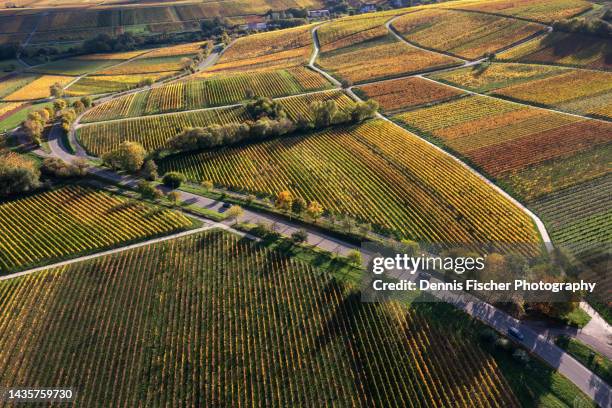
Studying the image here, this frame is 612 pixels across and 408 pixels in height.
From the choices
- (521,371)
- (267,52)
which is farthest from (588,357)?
(267,52)

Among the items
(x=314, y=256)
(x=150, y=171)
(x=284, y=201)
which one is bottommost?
(x=314, y=256)

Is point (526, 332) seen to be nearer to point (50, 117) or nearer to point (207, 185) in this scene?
point (207, 185)

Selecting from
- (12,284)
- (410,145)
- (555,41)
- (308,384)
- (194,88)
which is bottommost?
(308,384)

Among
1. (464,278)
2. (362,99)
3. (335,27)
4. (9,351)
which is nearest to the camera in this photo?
(9,351)

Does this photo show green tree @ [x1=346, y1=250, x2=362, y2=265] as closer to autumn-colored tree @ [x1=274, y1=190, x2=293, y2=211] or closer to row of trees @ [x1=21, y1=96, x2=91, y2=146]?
autumn-colored tree @ [x1=274, y1=190, x2=293, y2=211]

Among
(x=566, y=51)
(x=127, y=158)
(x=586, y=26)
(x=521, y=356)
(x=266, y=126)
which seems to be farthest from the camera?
(x=586, y=26)

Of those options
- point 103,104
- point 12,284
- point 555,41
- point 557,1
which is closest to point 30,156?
point 103,104

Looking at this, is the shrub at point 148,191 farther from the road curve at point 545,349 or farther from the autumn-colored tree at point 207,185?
the road curve at point 545,349

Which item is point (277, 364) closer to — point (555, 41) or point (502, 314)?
point (502, 314)
